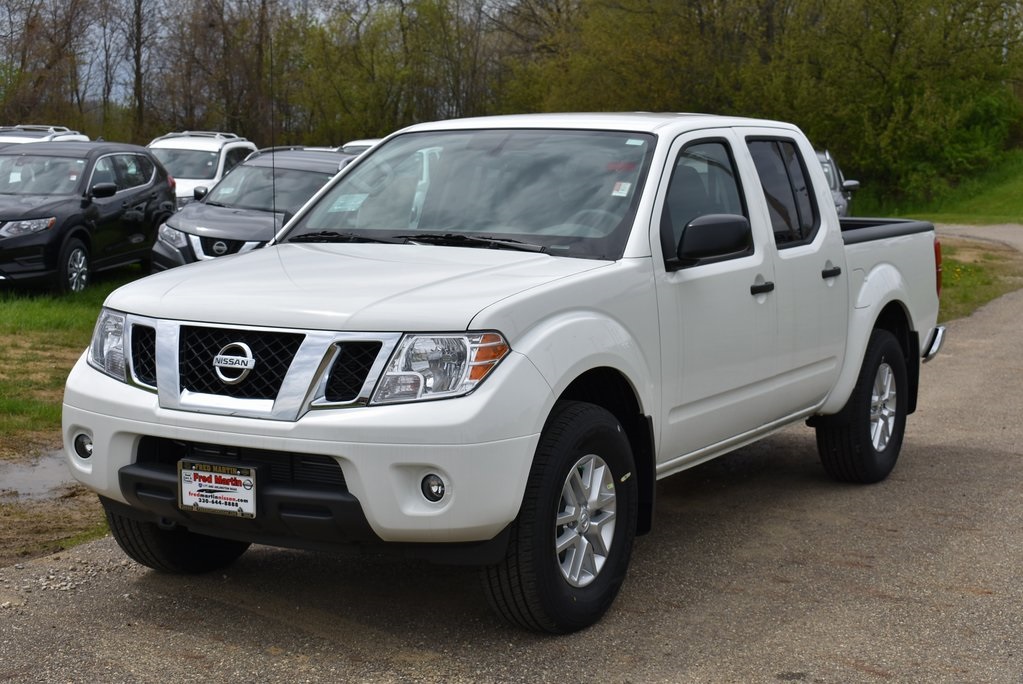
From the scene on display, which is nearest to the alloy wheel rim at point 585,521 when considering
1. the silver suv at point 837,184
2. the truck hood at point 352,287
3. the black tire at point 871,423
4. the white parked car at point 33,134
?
the truck hood at point 352,287

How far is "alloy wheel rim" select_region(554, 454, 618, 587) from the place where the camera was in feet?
15.7

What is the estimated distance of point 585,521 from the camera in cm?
488

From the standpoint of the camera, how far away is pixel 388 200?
234 inches

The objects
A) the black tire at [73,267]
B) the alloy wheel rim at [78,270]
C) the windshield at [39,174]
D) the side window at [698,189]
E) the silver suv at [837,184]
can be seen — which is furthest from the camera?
the silver suv at [837,184]

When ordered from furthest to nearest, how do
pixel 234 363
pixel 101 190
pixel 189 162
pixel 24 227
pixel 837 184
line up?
pixel 189 162, pixel 837 184, pixel 101 190, pixel 24 227, pixel 234 363

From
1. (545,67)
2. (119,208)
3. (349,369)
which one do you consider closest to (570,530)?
(349,369)

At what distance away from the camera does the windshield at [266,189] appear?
1498 cm

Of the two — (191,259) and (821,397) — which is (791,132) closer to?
(821,397)

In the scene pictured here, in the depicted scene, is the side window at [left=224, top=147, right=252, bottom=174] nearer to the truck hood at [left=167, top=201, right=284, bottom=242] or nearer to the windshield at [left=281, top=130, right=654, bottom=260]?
the truck hood at [left=167, top=201, right=284, bottom=242]

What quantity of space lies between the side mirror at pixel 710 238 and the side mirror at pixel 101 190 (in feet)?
36.0

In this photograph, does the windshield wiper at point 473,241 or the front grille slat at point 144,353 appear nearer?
the front grille slat at point 144,353

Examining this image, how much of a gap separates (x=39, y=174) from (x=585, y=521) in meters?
12.0

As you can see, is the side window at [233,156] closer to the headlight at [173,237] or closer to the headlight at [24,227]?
the headlight at [173,237]

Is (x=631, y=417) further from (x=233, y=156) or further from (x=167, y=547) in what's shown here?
(x=233, y=156)
